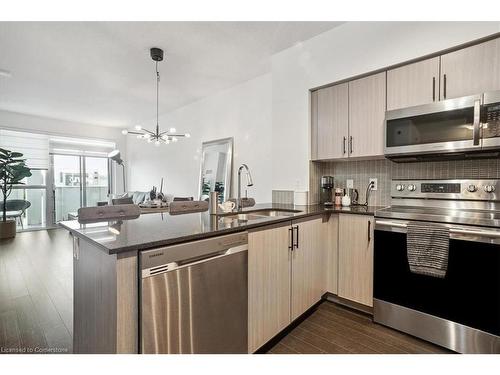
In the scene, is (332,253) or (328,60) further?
(328,60)

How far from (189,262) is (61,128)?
7292 millimetres

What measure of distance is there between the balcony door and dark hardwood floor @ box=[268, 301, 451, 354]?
6.56m

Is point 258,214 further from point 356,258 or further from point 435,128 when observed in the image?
point 435,128

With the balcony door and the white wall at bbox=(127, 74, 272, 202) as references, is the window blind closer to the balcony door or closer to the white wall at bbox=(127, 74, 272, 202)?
the balcony door

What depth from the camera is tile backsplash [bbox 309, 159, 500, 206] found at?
1.99 meters

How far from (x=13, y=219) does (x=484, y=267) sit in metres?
8.01

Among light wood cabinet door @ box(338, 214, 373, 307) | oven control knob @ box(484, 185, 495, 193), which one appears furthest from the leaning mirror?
oven control knob @ box(484, 185, 495, 193)

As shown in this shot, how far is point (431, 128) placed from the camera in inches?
75.2

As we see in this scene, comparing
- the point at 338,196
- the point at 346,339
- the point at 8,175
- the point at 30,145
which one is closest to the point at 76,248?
the point at 346,339

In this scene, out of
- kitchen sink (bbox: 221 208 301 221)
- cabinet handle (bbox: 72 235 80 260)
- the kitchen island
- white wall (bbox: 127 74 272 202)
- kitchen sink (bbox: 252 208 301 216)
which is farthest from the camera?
white wall (bbox: 127 74 272 202)

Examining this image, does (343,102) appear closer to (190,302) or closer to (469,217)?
(469,217)
